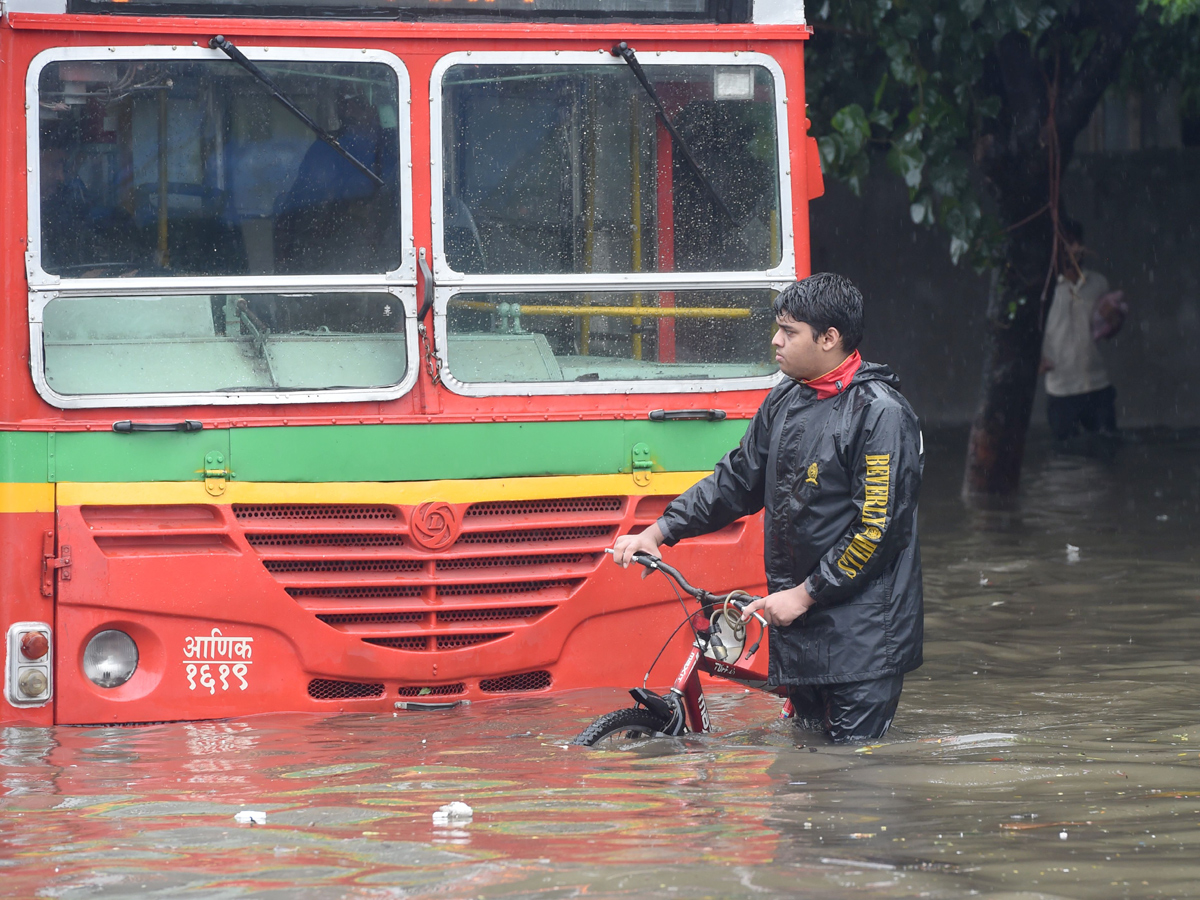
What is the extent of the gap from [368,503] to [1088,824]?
2.46 m

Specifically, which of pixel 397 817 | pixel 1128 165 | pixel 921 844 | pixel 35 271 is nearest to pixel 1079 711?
pixel 921 844

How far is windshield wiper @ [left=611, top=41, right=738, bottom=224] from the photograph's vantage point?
5.54m

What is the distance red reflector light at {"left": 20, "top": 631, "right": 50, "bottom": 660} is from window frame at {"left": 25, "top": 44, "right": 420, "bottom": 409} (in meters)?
0.72

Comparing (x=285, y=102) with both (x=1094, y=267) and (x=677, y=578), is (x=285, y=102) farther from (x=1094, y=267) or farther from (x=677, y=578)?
(x=1094, y=267)

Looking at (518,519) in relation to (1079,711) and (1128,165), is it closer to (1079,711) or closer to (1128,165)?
(1079,711)

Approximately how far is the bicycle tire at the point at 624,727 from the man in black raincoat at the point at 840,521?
1.26 ft

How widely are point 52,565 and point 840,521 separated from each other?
2418 millimetres

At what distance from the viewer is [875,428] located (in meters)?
4.60

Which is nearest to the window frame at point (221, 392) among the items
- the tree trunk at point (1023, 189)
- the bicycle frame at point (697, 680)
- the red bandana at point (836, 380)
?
the bicycle frame at point (697, 680)

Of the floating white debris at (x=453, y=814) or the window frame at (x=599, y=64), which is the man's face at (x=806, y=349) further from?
the floating white debris at (x=453, y=814)

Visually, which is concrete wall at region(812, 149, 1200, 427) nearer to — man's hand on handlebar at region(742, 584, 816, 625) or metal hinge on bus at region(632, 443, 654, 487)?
metal hinge on bus at region(632, 443, 654, 487)

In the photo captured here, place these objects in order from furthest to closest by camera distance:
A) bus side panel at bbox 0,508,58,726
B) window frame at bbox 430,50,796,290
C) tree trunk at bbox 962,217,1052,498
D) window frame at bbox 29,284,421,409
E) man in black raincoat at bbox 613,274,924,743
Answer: tree trunk at bbox 962,217,1052,498, window frame at bbox 430,50,796,290, window frame at bbox 29,284,421,409, bus side panel at bbox 0,508,58,726, man in black raincoat at bbox 613,274,924,743

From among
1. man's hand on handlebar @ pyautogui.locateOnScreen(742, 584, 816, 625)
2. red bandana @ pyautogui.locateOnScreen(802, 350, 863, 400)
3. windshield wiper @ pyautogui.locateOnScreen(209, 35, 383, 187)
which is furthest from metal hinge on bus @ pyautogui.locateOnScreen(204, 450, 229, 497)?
red bandana @ pyautogui.locateOnScreen(802, 350, 863, 400)

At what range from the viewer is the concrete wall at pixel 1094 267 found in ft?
56.5
